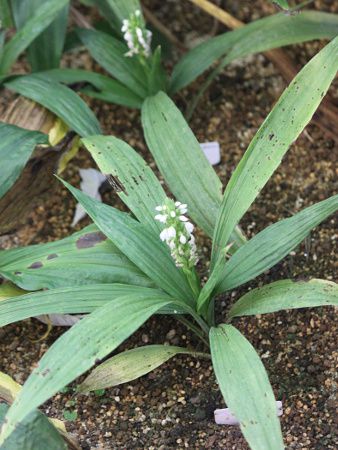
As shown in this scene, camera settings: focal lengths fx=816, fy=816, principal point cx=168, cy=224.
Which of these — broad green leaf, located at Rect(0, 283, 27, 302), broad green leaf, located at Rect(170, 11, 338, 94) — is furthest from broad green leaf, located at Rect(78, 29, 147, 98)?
broad green leaf, located at Rect(0, 283, 27, 302)

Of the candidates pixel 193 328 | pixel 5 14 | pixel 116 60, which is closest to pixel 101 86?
pixel 116 60

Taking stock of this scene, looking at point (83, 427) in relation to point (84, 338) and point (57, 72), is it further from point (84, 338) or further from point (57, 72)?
point (57, 72)

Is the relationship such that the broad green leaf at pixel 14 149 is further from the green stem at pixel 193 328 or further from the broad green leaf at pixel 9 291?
the green stem at pixel 193 328

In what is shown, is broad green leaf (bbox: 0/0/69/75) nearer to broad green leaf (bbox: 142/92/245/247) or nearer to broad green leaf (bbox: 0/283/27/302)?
broad green leaf (bbox: 142/92/245/247)

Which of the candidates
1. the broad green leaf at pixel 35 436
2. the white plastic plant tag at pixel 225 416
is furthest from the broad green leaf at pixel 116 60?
the broad green leaf at pixel 35 436

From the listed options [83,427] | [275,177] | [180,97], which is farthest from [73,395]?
[180,97]

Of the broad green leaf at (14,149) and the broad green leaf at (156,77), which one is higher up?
the broad green leaf at (156,77)

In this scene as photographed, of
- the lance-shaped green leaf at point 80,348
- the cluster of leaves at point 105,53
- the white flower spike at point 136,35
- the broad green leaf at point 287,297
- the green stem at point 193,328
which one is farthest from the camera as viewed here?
the cluster of leaves at point 105,53
